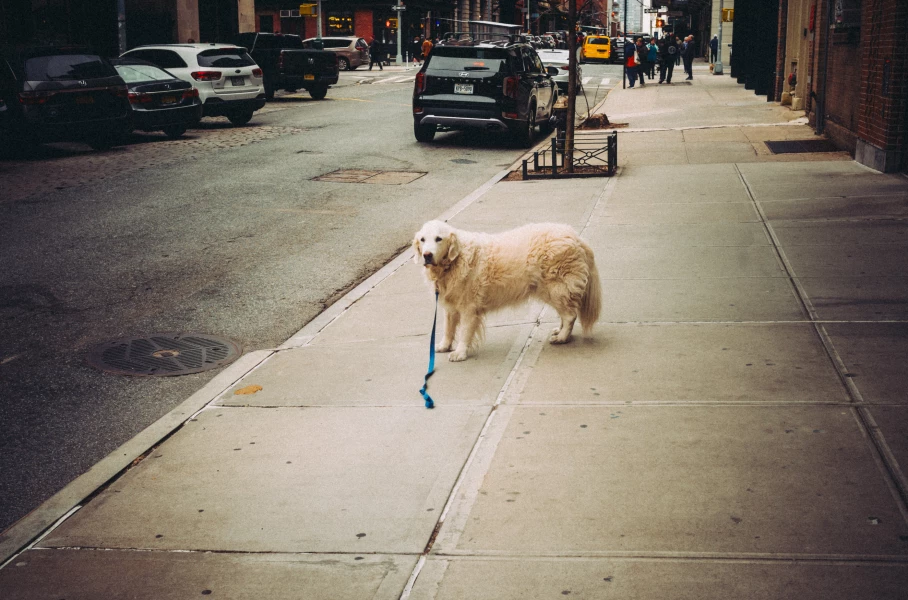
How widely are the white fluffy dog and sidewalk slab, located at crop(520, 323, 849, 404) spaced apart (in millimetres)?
363

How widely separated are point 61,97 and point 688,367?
45.8 ft

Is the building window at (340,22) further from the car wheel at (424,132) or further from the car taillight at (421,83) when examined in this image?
the car taillight at (421,83)

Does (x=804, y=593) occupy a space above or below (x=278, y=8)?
below

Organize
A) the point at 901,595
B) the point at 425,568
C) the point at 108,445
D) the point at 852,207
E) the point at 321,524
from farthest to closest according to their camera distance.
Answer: the point at 852,207 → the point at 108,445 → the point at 321,524 → the point at 425,568 → the point at 901,595

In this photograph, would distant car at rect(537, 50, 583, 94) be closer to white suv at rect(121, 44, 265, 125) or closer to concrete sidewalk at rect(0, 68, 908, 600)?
white suv at rect(121, 44, 265, 125)

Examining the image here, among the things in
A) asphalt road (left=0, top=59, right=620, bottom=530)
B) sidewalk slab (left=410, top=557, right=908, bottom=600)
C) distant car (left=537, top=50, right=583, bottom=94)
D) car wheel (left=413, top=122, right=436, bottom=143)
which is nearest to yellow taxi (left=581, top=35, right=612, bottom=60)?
distant car (left=537, top=50, right=583, bottom=94)

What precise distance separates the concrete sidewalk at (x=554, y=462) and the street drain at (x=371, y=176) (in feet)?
20.4

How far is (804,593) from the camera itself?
10.9ft

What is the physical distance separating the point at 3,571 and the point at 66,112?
46.6 ft

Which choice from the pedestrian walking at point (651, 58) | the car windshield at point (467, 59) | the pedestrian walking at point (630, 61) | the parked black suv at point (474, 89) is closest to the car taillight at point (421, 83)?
the parked black suv at point (474, 89)

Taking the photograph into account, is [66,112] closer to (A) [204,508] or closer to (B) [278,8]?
(A) [204,508]

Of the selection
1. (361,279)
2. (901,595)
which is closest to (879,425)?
(901,595)

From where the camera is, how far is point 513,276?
20.4ft

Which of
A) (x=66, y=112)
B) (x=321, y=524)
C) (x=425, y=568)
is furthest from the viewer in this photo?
(x=66, y=112)
